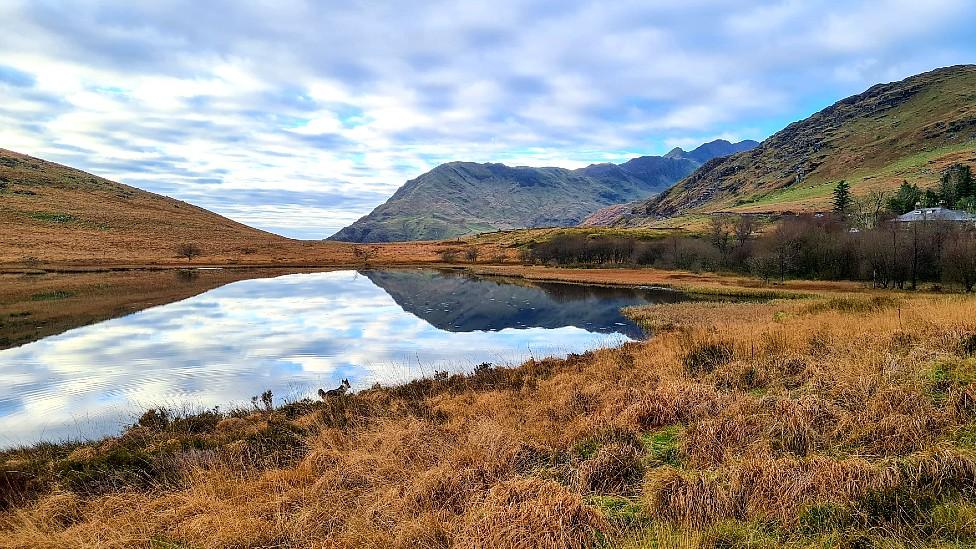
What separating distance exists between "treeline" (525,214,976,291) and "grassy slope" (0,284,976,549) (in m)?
48.6

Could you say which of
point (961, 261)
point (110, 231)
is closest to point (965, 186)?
point (961, 261)

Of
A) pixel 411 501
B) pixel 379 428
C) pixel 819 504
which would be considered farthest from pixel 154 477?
pixel 819 504

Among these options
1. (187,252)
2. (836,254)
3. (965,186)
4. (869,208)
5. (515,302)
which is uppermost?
(965,186)

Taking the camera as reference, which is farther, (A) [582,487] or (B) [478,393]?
(B) [478,393]

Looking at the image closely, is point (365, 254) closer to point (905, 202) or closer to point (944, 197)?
point (905, 202)

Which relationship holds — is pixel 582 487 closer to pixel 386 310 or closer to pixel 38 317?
pixel 386 310

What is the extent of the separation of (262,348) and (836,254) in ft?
220

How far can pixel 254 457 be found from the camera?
11281mm

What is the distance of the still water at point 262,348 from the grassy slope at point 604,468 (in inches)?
238

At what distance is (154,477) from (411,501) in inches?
248

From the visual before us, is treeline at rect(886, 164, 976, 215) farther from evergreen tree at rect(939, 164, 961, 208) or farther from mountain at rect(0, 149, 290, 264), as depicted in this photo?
mountain at rect(0, 149, 290, 264)

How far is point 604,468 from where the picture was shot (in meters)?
7.68

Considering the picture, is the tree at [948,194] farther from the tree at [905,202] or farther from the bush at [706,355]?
the bush at [706,355]

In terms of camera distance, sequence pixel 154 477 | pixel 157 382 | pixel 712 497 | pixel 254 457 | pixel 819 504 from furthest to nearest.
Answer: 1. pixel 157 382
2. pixel 254 457
3. pixel 154 477
4. pixel 712 497
5. pixel 819 504
